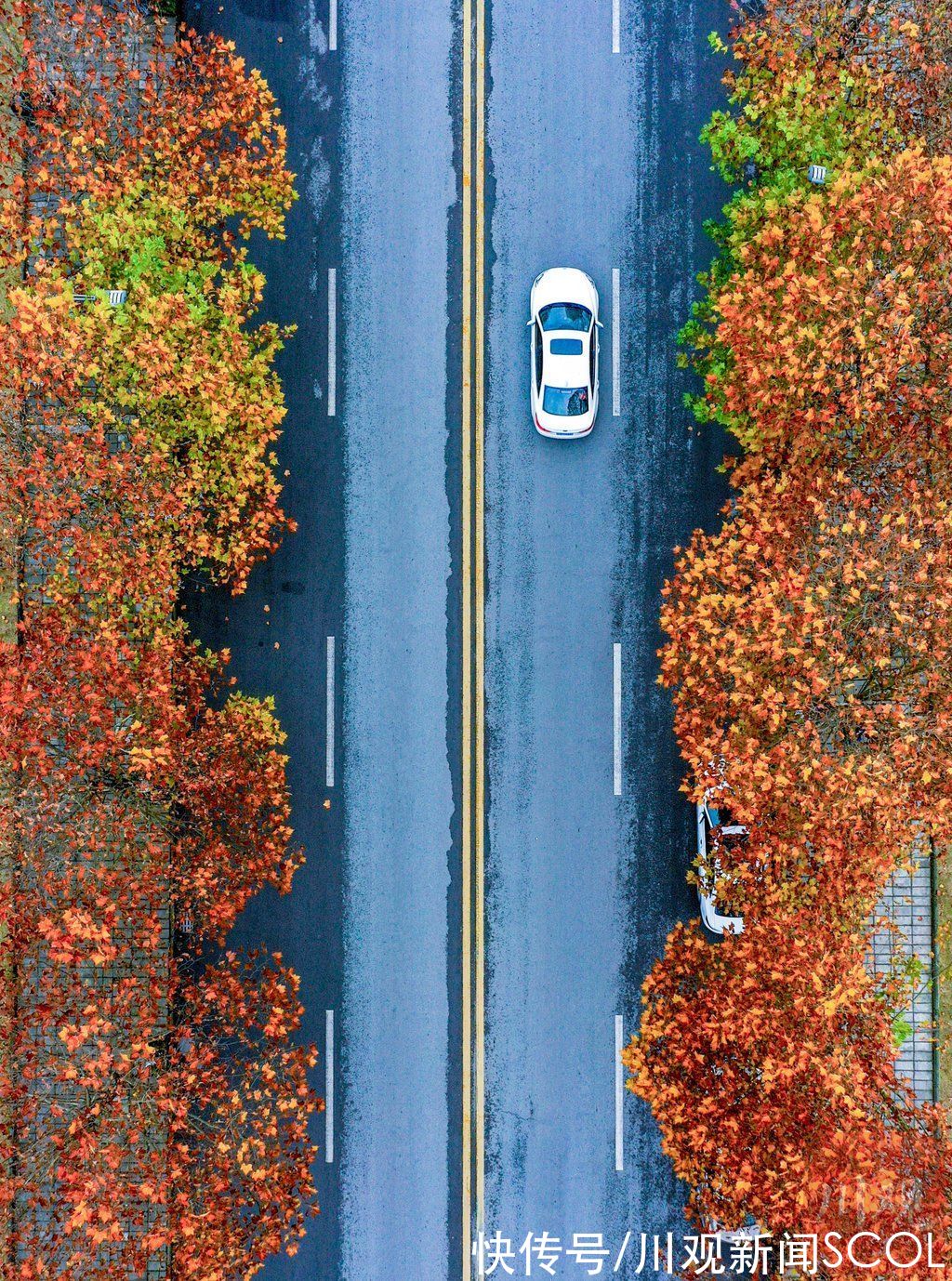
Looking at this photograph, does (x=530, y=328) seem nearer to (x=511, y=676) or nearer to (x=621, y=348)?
(x=621, y=348)

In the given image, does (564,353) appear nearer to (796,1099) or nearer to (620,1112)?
(796,1099)

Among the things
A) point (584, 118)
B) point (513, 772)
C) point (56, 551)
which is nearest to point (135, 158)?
point (56, 551)

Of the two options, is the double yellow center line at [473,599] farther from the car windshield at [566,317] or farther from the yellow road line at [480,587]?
the car windshield at [566,317]

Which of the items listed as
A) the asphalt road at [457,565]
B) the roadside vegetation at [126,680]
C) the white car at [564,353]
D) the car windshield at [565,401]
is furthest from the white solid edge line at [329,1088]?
the car windshield at [565,401]

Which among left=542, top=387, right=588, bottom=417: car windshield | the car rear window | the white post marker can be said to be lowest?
the white post marker

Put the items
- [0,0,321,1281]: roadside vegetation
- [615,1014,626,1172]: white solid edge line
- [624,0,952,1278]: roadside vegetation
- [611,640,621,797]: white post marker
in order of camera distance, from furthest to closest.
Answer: [611,640,621,797]: white post marker < [615,1014,626,1172]: white solid edge line < [0,0,321,1281]: roadside vegetation < [624,0,952,1278]: roadside vegetation

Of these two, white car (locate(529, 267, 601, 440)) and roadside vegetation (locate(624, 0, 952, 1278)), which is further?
white car (locate(529, 267, 601, 440))

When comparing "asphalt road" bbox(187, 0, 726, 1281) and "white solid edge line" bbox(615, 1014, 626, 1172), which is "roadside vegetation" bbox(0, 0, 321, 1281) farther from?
"white solid edge line" bbox(615, 1014, 626, 1172)

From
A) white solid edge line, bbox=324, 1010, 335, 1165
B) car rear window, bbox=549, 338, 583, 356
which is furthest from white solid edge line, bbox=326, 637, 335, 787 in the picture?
car rear window, bbox=549, 338, 583, 356
